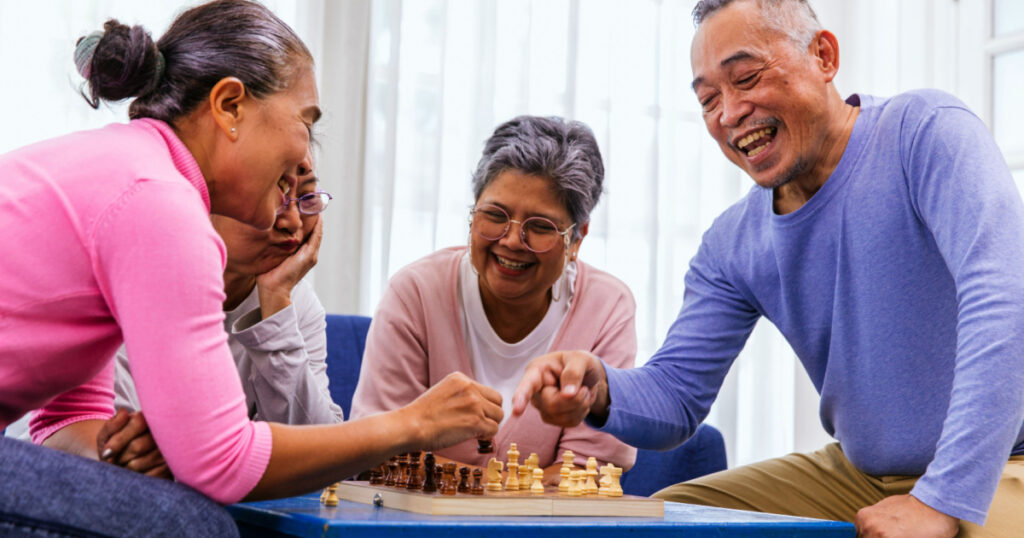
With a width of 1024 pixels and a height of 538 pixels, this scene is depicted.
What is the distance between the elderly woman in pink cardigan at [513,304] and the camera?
235 cm

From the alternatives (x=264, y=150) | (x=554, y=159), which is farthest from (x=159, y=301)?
(x=554, y=159)

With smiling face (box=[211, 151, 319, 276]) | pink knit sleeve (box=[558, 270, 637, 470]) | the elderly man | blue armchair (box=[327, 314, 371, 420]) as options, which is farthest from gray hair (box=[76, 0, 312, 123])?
blue armchair (box=[327, 314, 371, 420])

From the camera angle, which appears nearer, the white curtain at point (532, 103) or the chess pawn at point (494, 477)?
the chess pawn at point (494, 477)

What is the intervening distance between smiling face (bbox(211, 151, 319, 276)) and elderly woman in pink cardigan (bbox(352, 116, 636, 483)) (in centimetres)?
32

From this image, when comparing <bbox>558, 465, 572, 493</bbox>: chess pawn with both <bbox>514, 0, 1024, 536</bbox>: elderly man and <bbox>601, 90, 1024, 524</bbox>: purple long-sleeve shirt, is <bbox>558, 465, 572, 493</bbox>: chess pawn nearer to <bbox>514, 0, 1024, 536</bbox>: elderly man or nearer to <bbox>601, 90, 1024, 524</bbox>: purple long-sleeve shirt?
<bbox>514, 0, 1024, 536</bbox>: elderly man

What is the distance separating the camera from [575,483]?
61.6 inches

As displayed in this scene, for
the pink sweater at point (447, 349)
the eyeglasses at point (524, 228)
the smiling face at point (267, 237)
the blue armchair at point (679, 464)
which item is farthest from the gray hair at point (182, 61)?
the blue armchair at point (679, 464)

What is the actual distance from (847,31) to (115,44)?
4.35 m

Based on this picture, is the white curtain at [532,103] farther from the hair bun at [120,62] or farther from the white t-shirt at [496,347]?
the hair bun at [120,62]

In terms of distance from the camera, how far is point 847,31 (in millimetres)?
4941

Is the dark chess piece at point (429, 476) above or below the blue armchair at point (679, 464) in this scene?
above

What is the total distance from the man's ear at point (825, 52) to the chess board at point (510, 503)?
108 cm

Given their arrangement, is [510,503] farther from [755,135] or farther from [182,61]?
[755,135]

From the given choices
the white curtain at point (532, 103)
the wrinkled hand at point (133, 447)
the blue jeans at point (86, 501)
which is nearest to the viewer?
the blue jeans at point (86, 501)
